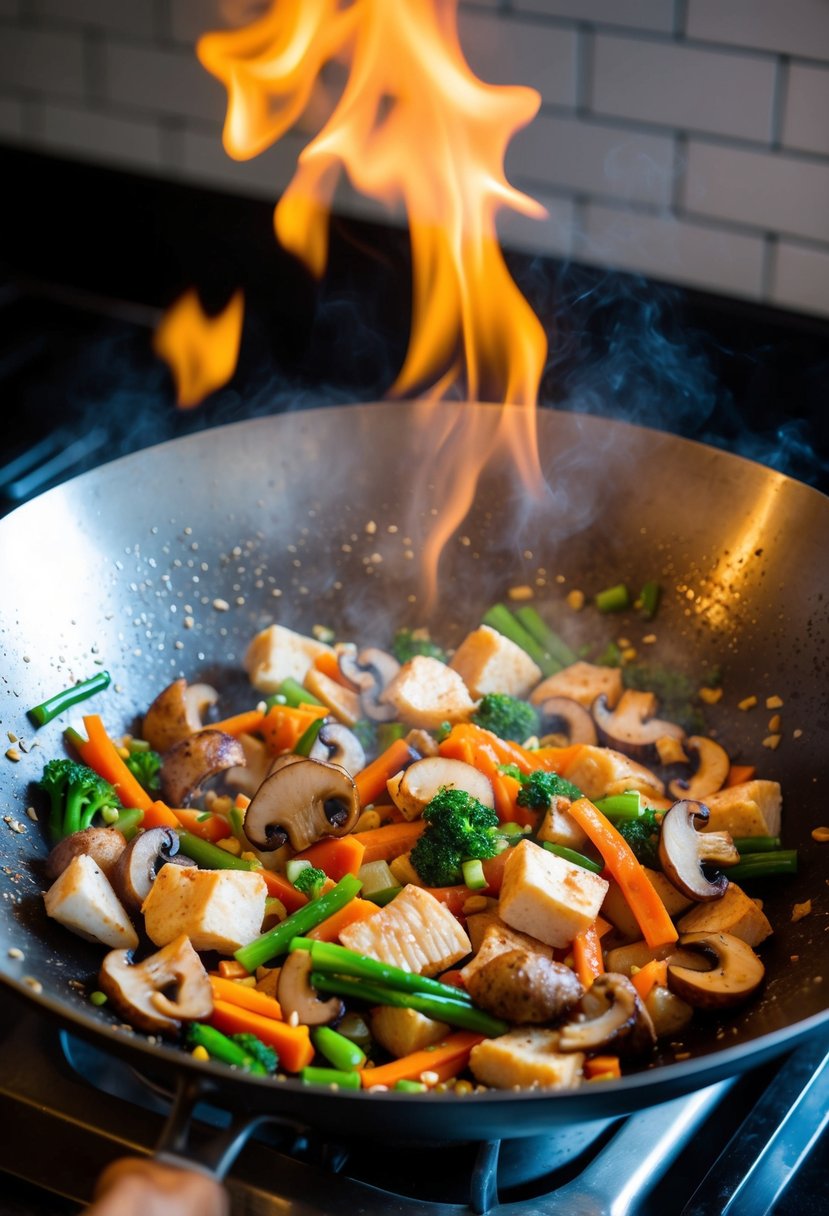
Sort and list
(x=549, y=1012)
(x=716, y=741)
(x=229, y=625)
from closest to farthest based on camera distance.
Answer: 1. (x=549, y=1012)
2. (x=716, y=741)
3. (x=229, y=625)

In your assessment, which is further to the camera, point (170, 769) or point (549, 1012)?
point (170, 769)

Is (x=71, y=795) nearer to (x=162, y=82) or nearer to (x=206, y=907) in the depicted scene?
(x=206, y=907)

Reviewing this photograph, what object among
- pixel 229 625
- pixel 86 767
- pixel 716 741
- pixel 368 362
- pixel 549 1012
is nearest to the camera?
pixel 549 1012

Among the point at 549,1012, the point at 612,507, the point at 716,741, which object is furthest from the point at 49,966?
the point at 612,507

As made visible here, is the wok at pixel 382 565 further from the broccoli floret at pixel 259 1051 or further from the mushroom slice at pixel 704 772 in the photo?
the broccoli floret at pixel 259 1051

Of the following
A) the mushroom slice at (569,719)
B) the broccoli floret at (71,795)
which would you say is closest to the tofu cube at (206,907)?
Result: the broccoli floret at (71,795)

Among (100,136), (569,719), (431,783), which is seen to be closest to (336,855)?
(431,783)

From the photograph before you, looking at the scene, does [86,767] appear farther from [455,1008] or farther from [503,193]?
[503,193]
